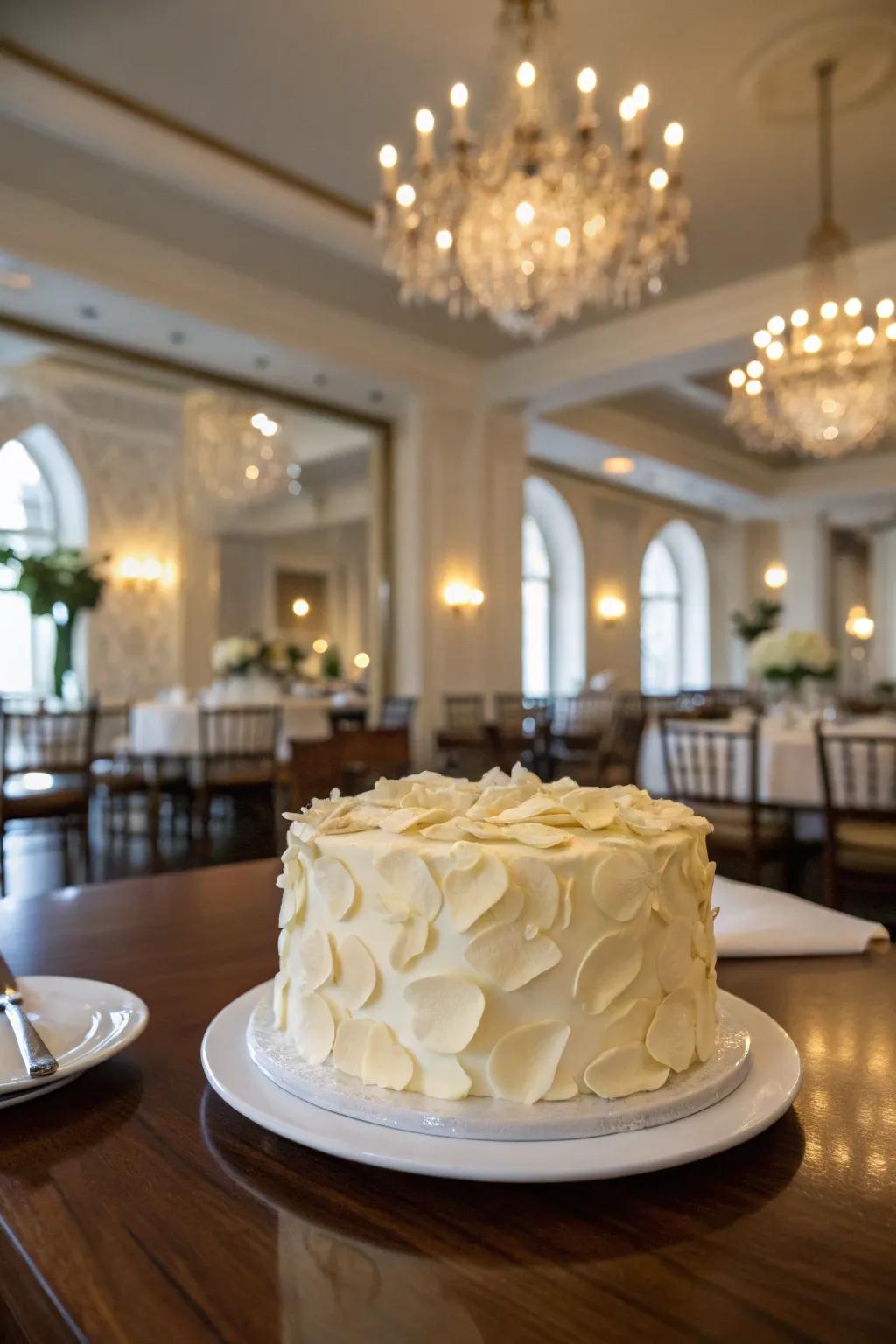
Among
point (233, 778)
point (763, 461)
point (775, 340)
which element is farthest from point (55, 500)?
point (763, 461)

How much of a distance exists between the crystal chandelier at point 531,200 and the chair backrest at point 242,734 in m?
2.63

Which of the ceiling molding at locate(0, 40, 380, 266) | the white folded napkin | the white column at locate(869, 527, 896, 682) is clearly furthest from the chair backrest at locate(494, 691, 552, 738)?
the white column at locate(869, 527, 896, 682)

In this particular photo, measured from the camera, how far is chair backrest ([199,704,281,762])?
5270mm

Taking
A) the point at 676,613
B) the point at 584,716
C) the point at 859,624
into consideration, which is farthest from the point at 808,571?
the point at 584,716

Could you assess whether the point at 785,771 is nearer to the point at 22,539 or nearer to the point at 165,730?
the point at 165,730

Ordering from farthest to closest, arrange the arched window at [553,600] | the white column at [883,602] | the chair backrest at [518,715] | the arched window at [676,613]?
the white column at [883,602]
the arched window at [676,613]
the arched window at [553,600]
the chair backrest at [518,715]

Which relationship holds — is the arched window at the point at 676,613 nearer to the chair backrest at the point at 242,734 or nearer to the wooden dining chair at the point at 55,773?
the chair backrest at the point at 242,734

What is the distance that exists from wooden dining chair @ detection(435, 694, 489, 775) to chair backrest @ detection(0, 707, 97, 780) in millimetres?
2695

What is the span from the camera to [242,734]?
5.38 m

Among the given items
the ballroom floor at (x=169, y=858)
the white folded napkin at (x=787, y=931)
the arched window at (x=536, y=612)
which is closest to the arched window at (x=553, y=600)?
the arched window at (x=536, y=612)

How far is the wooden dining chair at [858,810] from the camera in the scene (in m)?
3.03

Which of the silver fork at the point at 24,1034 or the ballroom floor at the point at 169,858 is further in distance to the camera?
the ballroom floor at the point at 169,858

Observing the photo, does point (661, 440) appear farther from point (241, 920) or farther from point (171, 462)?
point (241, 920)

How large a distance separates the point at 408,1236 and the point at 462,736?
6848 millimetres
